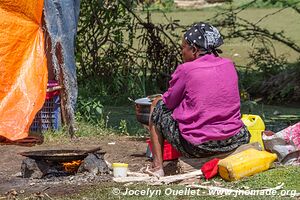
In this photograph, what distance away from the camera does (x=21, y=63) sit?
32.3 feet

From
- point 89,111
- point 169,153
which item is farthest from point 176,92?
point 89,111

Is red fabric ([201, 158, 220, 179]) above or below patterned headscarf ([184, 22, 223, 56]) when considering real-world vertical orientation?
below

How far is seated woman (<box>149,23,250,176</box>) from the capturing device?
7676 mm

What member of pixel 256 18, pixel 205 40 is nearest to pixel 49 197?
pixel 205 40

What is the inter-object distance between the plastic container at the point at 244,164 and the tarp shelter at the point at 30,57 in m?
2.82

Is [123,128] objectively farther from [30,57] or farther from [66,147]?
[30,57]

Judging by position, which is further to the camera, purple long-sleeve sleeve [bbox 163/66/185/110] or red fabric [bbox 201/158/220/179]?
purple long-sleeve sleeve [bbox 163/66/185/110]

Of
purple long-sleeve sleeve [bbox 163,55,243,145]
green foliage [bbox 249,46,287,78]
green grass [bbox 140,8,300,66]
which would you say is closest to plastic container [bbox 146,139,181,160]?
purple long-sleeve sleeve [bbox 163,55,243,145]

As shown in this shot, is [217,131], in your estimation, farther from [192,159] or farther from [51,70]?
[51,70]

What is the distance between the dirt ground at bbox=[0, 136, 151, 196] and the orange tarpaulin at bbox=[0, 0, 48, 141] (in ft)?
1.27

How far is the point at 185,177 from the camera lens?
7477 mm

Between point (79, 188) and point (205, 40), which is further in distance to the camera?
point (205, 40)

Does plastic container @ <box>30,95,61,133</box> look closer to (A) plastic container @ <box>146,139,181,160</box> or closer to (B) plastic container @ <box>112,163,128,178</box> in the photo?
(A) plastic container @ <box>146,139,181,160</box>

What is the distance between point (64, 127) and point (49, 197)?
3094mm
